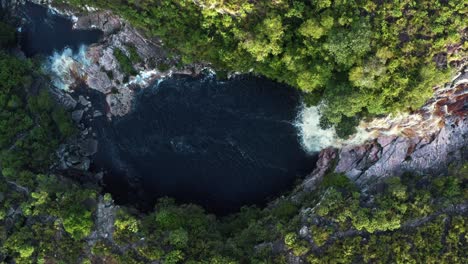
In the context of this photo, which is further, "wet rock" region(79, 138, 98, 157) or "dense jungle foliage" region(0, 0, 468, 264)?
"wet rock" region(79, 138, 98, 157)

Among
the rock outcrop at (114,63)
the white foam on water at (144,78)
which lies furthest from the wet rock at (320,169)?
the white foam on water at (144,78)

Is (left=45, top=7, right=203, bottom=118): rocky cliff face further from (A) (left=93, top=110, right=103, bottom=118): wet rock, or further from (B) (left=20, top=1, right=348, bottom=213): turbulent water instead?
(A) (left=93, top=110, right=103, bottom=118): wet rock

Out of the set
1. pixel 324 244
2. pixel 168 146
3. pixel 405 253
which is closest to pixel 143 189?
pixel 168 146

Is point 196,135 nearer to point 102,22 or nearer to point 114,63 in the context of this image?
point 114,63

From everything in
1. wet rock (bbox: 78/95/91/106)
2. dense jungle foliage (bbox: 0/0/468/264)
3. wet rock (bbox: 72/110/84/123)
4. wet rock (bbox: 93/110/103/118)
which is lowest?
dense jungle foliage (bbox: 0/0/468/264)

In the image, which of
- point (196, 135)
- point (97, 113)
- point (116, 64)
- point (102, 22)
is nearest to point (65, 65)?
point (116, 64)

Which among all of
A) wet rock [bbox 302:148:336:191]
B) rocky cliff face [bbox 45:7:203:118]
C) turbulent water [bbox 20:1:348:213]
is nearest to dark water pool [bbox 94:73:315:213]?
turbulent water [bbox 20:1:348:213]

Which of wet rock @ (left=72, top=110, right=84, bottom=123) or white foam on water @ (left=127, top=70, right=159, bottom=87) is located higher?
white foam on water @ (left=127, top=70, right=159, bottom=87)
